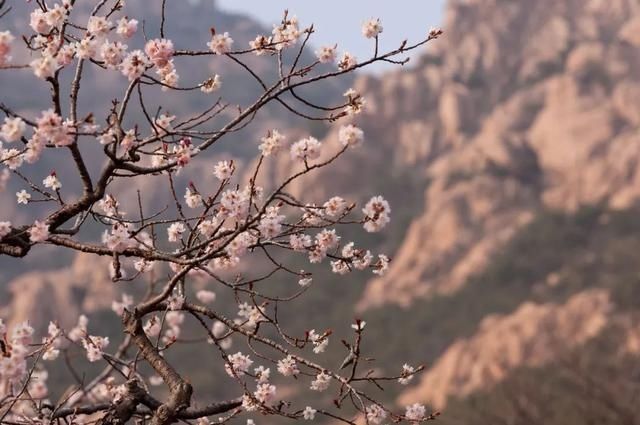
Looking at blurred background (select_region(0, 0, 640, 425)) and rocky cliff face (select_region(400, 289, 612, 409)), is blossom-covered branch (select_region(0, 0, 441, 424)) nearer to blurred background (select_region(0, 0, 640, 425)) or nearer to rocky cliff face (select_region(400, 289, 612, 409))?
blurred background (select_region(0, 0, 640, 425))

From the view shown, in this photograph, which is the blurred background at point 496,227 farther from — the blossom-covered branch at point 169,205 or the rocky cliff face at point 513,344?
the blossom-covered branch at point 169,205

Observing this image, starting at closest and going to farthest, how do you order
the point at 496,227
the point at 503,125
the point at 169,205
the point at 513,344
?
the point at 169,205, the point at 513,344, the point at 496,227, the point at 503,125

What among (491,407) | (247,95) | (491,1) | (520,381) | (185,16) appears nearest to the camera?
(491,407)

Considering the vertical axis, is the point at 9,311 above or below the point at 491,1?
below

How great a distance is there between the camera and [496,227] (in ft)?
177

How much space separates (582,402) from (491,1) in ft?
216

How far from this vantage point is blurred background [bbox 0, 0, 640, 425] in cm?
3219

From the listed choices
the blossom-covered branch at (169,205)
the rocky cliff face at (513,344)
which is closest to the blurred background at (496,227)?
the rocky cliff face at (513,344)

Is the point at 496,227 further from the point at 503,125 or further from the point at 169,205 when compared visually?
the point at 169,205

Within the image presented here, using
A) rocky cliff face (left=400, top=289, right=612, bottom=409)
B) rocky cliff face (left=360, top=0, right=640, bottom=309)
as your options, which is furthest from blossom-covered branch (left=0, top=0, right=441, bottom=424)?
rocky cliff face (left=360, top=0, right=640, bottom=309)

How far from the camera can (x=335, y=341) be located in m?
50.3

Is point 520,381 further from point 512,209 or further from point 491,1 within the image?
point 491,1

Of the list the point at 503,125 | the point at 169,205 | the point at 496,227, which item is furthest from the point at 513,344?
the point at 169,205

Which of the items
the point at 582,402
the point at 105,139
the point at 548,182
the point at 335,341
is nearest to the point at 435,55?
the point at 548,182
